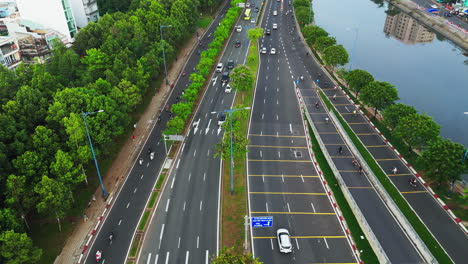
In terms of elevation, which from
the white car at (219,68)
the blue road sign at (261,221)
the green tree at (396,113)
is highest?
the green tree at (396,113)

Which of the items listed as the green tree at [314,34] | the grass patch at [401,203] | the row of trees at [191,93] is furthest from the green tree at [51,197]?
the green tree at [314,34]

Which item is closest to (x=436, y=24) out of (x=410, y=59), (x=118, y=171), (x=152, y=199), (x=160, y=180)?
(x=410, y=59)

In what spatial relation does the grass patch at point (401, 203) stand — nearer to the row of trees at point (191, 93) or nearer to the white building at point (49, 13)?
the row of trees at point (191, 93)

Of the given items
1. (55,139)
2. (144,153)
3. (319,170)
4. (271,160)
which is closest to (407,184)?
(319,170)

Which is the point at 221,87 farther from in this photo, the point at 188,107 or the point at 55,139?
the point at 55,139

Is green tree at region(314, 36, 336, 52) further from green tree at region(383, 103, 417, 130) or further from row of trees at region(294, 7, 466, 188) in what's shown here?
green tree at region(383, 103, 417, 130)

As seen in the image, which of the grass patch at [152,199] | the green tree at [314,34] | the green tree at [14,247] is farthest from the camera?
the green tree at [314,34]
